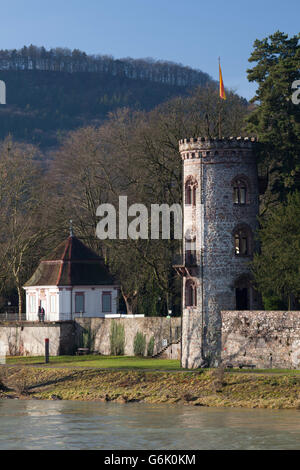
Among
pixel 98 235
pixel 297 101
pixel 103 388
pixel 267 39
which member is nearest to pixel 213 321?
pixel 103 388

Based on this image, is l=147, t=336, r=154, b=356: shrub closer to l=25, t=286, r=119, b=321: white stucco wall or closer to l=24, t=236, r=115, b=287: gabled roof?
l=25, t=286, r=119, b=321: white stucco wall

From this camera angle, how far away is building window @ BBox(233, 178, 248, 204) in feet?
184

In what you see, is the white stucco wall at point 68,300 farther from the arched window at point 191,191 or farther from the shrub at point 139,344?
the arched window at point 191,191

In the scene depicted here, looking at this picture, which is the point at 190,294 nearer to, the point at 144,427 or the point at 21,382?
the point at 21,382

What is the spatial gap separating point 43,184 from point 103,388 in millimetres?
36290

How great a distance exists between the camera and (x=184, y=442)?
39281 millimetres

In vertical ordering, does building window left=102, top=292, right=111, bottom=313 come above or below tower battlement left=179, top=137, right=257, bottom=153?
below

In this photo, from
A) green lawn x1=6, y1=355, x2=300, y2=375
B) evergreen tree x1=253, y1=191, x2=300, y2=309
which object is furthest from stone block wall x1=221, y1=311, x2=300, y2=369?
evergreen tree x1=253, y1=191, x2=300, y2=309

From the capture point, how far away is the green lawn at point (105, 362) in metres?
57.1

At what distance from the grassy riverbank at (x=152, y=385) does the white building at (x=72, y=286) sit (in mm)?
11003

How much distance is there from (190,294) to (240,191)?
5.90 m

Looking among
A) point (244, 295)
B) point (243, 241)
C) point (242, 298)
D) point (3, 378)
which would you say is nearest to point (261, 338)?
point (242, 298)

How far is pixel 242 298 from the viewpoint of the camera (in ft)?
185

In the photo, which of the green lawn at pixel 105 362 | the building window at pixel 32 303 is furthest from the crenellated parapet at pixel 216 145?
the building window at pixel 32 303
